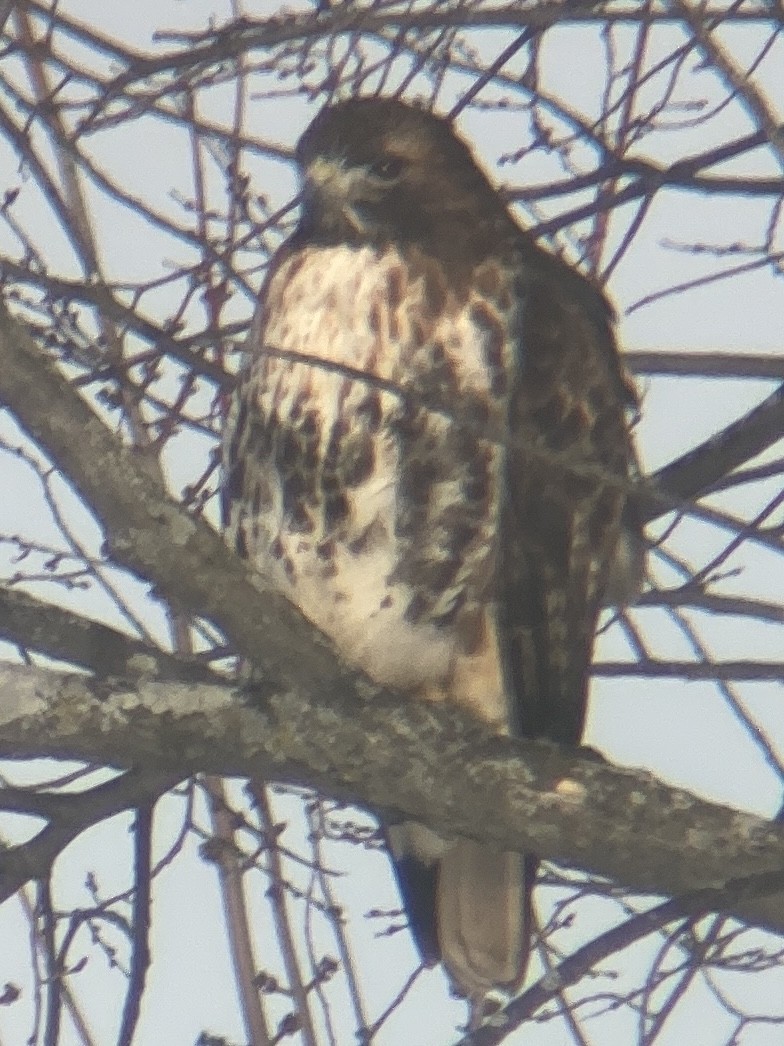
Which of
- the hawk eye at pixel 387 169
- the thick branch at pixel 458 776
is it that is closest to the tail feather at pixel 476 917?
the thick branch at pixel 458 776

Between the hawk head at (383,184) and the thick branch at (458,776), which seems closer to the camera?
the thick branch at (458,776)

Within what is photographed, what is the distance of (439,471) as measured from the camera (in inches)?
117

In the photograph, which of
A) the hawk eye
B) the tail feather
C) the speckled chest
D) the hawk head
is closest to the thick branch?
the speckled chest

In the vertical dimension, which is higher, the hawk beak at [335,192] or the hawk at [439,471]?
the hawk beak at [335,192]

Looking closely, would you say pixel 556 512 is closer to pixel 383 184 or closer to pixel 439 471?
pixel 439 471

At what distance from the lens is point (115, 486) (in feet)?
7.43

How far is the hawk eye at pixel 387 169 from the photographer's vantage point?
3377 mm

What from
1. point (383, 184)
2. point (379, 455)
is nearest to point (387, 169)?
point (383, 184)

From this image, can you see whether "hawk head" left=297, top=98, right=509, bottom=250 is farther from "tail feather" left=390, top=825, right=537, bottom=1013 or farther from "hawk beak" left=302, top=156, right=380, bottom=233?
"tail feather" left=390, top=825, right=537, bottom=1013

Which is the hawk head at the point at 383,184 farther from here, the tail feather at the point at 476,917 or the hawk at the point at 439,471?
the tail feather at the point at 476,917

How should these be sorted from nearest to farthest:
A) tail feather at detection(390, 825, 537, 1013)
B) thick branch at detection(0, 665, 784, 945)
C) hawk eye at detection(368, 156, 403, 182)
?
1. thick branch at detection(0, 665, 784, 945)
2. tail feather at detection(390, 825, 537, 1013)
3. hawk eye at detection(368, 156, 403, 182)

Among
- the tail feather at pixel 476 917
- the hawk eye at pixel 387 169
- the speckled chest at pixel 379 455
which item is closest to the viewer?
the speckled chest at pixel 379 455

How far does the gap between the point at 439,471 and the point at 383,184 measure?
0.64 metres

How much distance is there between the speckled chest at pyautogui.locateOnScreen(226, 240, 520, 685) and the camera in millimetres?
Result: 2977
